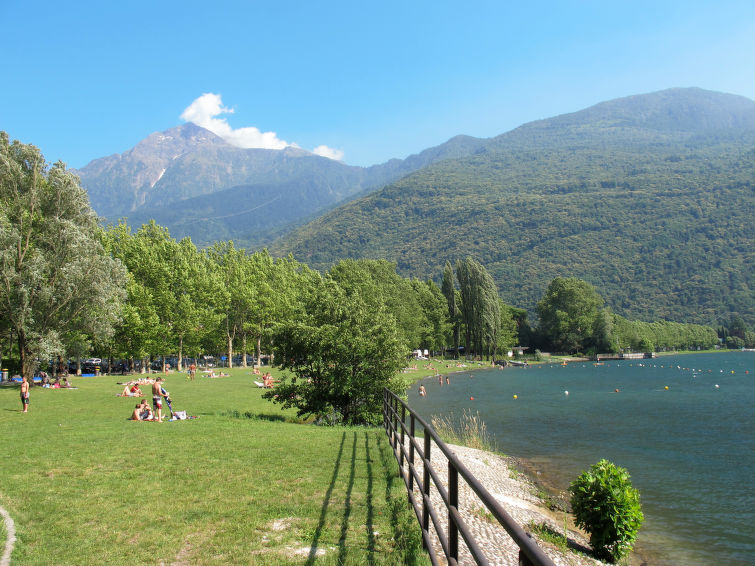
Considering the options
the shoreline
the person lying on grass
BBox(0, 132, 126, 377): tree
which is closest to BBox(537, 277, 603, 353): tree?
the shoreline

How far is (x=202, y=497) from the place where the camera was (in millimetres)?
8195

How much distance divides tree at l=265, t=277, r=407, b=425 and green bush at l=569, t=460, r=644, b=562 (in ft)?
31.4

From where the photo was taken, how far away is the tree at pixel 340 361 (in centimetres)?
1956

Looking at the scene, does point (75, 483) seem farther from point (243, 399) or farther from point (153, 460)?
point (243, 399)

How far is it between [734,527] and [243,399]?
23.2 meters

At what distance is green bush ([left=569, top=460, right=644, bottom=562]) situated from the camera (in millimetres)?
10430

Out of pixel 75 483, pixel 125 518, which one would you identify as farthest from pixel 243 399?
pixel 125 518

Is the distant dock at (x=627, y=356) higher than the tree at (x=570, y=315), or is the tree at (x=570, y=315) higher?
the tree at (x=570, y=315)

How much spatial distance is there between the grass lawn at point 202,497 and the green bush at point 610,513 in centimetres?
441

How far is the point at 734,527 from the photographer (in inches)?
527

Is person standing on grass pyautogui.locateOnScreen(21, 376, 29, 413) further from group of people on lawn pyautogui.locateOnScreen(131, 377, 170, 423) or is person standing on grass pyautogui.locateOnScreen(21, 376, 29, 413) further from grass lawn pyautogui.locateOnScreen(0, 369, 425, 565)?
grass lawn pyautogui.locateOnScreen(0, 369, 425, 565)

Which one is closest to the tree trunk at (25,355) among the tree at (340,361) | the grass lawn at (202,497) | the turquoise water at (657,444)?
the grass lawn at (202,497)

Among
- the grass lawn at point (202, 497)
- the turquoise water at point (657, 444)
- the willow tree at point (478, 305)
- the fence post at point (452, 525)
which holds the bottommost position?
the turquoise water at point (657, 444)

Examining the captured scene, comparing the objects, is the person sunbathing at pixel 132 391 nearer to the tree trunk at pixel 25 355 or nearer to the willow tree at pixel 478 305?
the tree trunk at pixel 25 355
